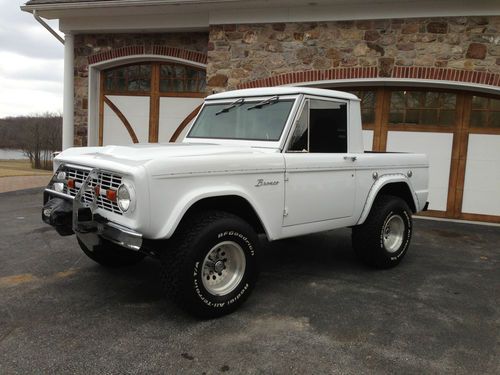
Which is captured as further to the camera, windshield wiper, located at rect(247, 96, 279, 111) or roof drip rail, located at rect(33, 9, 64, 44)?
roof drip rail, located at rect(33, 9, 64, 44)

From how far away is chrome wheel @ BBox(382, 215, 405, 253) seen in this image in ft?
17.1

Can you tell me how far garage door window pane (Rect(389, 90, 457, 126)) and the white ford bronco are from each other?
11.1ft

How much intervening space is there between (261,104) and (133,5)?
5.61 meters

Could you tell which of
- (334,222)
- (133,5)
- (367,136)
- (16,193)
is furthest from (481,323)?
(16,193)

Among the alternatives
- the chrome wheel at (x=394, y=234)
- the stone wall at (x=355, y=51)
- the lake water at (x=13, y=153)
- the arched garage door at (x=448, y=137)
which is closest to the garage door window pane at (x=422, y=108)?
the arched garage door at (x=448, y=137)

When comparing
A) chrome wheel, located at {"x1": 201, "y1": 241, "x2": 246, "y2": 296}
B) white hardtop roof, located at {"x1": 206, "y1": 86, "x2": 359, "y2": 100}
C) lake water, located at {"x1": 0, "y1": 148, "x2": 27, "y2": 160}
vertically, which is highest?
white hardtop roof, located at {"x1": 206, "y1": 86, "x2": 359, "y2": 100}

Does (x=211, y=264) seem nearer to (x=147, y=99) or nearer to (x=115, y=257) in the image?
(x=115, y=257)

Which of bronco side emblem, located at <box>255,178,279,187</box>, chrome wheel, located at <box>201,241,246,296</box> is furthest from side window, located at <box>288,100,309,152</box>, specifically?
chrome wheel, located at <box>201,241,246,296</box>

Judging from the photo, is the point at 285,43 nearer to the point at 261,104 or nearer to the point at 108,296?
the point at 261,104

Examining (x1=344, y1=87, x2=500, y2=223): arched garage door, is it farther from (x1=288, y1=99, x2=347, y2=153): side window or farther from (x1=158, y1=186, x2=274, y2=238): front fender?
(x1=158, y1=186, x2=274, y2=238): front fender

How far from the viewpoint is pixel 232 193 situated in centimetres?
358

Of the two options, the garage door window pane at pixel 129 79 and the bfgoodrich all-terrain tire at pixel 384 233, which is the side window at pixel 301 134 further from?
the garage door window pane at pixel 129 79

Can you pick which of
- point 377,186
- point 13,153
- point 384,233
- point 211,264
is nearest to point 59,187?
point 211,264

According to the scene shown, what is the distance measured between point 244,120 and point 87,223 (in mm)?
1885
